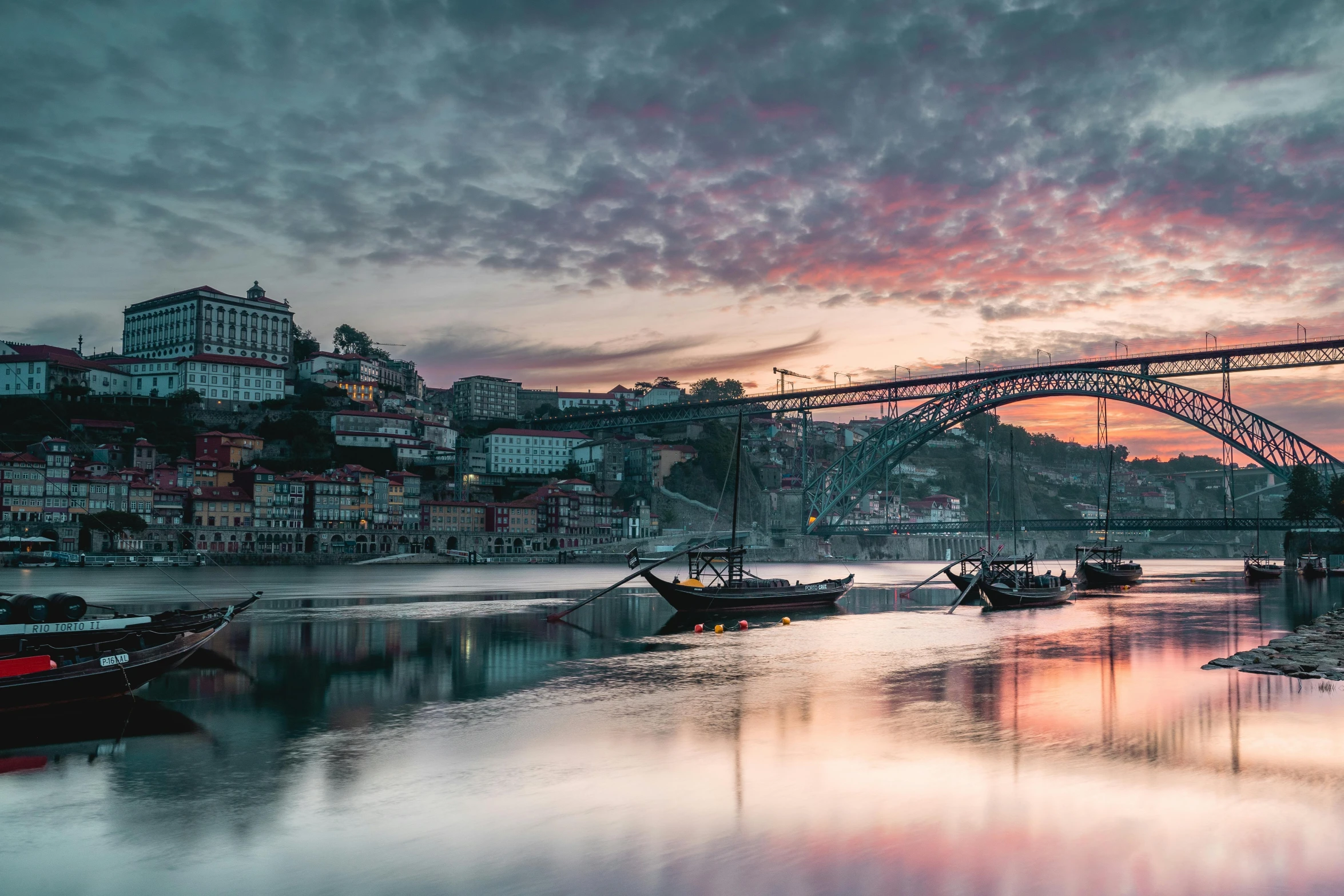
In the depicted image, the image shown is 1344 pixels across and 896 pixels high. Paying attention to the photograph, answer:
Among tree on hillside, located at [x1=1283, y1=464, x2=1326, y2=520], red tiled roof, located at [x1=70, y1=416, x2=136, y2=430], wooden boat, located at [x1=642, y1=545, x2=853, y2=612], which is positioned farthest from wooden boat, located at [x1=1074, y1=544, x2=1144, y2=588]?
red tiled roof, located at [x1=70, y1=416, x2=136, y2=430]

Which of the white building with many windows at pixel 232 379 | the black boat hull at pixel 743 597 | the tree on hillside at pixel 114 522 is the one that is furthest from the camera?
the white building with many windows at pixel 232 379

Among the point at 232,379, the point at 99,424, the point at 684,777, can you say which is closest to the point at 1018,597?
the point at 684,777

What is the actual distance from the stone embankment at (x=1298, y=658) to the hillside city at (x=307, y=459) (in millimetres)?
56439

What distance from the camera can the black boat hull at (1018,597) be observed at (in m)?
42.8

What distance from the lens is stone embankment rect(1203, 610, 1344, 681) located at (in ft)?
68.5

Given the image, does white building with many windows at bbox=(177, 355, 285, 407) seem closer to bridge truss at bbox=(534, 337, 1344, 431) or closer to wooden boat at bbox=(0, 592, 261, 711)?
bridge truss at bbox=(534, 337, 1344, 431)

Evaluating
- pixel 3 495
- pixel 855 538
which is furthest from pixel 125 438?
pixel 855 538

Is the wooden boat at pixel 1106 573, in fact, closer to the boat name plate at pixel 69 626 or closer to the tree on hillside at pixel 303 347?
the boat name plate at pixel 69 626

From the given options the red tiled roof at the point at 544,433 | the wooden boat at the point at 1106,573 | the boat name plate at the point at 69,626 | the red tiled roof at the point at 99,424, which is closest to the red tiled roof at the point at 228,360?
the red tiled roof at the point at 99,424

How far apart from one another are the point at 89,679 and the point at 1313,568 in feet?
223

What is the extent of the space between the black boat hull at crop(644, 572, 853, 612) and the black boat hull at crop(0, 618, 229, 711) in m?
18.8

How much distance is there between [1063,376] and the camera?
72.6 metres

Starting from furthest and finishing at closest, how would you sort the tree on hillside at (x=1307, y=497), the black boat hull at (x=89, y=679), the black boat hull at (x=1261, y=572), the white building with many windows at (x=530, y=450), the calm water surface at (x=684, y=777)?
the white building with many windows at (x=530, y=450)
the tree on hillside at (x=1307, y=497)
the black boat hull at (x=1261, y=572)
the black boat hull at (x=89, y=679)
the calm water surface at (x=684, y=777)

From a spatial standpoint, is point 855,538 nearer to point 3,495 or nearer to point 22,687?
point 3,495
